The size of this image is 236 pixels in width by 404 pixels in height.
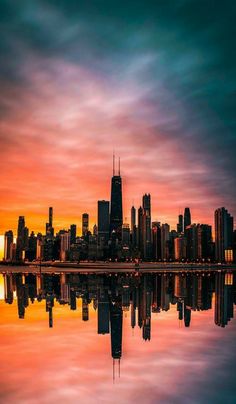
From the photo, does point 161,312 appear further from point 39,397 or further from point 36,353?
point 39,397

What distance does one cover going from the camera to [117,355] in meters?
24.9

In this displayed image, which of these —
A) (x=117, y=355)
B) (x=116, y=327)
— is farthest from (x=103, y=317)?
(x=117, y=355)

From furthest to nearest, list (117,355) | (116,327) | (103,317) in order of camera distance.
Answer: (103,317) → (116,327) → (117,355)

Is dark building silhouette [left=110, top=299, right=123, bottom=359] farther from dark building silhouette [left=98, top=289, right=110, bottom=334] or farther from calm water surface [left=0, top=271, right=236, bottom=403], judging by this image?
dark building silhouette [left=98, top=289, right=110, bottom=334]

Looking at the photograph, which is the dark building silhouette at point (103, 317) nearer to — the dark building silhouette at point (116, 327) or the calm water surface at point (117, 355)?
the calm water surface at point (117, 355)

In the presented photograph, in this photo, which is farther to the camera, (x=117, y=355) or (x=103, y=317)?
(x=103, y=317)

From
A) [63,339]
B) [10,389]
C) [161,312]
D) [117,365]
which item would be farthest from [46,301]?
[10,389]

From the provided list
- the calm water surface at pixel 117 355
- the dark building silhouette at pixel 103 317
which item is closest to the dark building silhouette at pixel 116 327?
the calm water surface at pixel 117 355

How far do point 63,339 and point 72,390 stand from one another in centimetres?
1163

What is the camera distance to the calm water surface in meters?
18.1

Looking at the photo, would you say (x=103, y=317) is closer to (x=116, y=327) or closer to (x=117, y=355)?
(x=116, y=327)

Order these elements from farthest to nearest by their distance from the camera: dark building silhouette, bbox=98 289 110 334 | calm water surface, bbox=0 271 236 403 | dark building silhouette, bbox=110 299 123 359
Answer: dark building silhouette, bbox=98 289 110 334, dark building silhouette, bbox=110 299 123 359, calm water surface, bbox=0 271 236 403

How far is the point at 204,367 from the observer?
22000 mm

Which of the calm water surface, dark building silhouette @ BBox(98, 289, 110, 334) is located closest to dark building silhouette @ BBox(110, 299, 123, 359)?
the calm water surface
